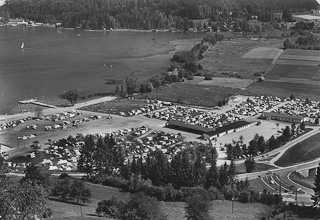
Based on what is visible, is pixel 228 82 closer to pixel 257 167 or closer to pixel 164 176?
pixel 257 167

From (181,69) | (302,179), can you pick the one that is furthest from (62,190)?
(181,69)

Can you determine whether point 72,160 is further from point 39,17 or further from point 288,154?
point 39,17

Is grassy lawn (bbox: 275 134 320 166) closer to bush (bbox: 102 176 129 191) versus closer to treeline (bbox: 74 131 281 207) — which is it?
treeline (bbox: 74 131 281 207)

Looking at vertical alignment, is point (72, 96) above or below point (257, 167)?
above

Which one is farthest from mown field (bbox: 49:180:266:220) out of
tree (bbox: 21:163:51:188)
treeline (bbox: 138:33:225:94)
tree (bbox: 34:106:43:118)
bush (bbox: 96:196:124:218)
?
treeline (bbox: 138:33:225:94)

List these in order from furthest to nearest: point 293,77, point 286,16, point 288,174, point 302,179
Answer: point 286,16 → point 293,77 → point 288,174 → point 302,179

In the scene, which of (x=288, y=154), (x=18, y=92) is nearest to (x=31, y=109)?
(x=18, y=92)
